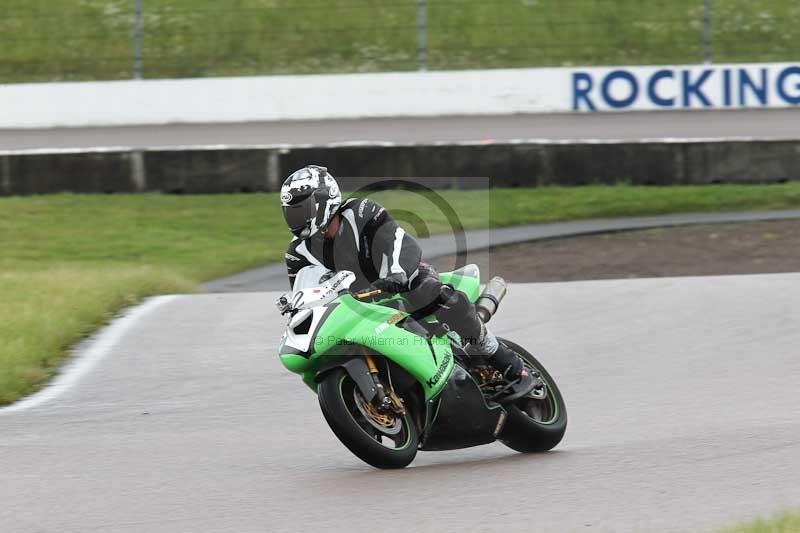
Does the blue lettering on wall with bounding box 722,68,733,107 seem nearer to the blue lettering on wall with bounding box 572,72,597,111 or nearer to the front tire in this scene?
the blue lettering on wall with bounding box 572,72,597,111

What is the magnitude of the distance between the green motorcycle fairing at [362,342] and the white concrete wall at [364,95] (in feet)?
50.4

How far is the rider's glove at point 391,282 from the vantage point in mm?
5789

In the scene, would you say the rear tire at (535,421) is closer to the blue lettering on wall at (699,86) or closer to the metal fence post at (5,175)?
the metal fence post at (5,175)

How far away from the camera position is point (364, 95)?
2145cm

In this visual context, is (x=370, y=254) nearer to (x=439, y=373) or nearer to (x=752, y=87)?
(x=439, y=373)

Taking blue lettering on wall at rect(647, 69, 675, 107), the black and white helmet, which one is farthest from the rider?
blue lettering on wall at rect(647, 69, 675, 107)

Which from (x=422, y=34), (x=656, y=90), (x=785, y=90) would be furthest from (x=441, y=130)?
(x=785, y=90)

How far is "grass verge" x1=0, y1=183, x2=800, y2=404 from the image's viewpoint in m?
13.7

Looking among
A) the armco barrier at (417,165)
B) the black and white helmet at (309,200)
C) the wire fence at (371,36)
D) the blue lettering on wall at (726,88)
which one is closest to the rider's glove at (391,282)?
the black and white helmet at (309,200)

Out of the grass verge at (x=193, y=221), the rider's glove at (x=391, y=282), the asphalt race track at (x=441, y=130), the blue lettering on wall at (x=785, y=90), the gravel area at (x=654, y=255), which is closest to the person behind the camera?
the rider's glove at (x=391, y=282)

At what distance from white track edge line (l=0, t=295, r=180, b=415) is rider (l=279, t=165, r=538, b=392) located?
266 centimetres

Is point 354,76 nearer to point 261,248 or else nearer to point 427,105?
point 427,105

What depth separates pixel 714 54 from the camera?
68.8ft

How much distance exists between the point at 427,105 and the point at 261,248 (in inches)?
290
